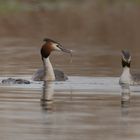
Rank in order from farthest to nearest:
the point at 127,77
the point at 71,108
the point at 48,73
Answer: the point at 48,73 < the point at 127,77 < the point at 71,108

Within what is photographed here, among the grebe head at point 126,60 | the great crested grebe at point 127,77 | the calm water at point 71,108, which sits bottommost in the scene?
the calm water at point 71,108

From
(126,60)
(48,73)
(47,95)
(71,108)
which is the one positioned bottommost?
(71,108)

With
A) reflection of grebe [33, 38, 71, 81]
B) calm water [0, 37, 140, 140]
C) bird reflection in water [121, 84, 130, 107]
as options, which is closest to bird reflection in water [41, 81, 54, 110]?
calm water [0, 37, 140, 140]

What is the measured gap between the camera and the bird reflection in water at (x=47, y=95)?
1661 centimetres

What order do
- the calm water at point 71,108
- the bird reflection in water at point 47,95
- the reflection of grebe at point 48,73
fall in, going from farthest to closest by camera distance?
the reflection of grebe at point 48,73 → the bird reflection in water at point 47,95 → the calm water at point 71,108

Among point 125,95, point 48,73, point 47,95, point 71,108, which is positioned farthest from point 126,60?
point 71,108

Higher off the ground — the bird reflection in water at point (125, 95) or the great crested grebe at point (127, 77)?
the great crested grebe at point (127, 77)

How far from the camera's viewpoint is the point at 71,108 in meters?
16.0

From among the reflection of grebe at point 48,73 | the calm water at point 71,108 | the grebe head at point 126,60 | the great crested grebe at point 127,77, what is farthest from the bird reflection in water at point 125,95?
the reflection of grebe at point 48,73

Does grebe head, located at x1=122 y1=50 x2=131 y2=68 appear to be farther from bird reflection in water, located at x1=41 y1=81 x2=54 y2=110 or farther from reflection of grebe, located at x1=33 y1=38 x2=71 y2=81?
bird reflection in water, located at x1=41 y1=81 x2=54 y2=110

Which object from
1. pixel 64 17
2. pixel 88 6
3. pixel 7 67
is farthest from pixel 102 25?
pixel 7 67

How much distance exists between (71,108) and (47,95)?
2.01 metres

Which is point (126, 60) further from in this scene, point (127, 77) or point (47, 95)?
point (47, 95)

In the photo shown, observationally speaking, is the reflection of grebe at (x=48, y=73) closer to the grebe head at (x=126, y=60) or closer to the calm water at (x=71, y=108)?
the calm water at (x=71, y=108)
